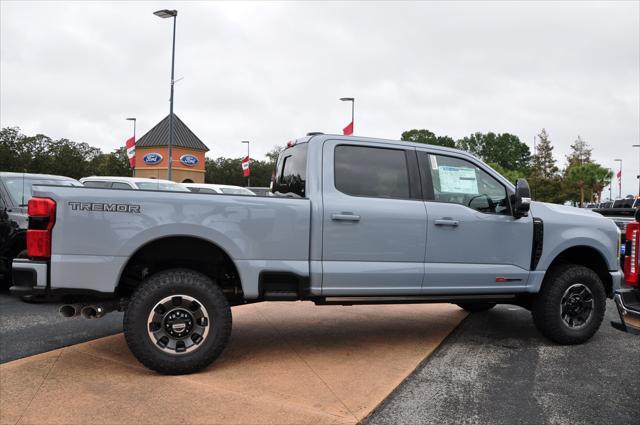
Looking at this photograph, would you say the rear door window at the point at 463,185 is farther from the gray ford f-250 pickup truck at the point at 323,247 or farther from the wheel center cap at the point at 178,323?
the wheel center cap at the point at 178,323

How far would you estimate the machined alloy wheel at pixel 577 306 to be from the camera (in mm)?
5578

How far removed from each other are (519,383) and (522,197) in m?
1.76

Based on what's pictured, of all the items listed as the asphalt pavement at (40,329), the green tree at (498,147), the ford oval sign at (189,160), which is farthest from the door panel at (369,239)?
the green tree at (498,147)

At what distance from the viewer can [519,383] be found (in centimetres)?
437

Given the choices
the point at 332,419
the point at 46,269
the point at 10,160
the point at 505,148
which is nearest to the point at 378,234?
the point at 332,419

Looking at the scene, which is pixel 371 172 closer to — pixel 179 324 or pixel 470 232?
pixel 470 232

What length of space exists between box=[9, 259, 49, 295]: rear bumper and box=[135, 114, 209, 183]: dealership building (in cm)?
4707

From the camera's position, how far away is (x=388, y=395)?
4.01 metres

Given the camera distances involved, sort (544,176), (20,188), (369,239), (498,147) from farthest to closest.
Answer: (498,147), (544,176), (20,188), (369,239)

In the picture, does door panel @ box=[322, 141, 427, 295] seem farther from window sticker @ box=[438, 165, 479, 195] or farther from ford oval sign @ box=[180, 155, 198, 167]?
ford oval sign @ box=[180, 155, 198, 167]

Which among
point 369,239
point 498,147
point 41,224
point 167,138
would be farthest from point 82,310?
point 498,147

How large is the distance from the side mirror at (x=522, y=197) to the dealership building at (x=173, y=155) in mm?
47133

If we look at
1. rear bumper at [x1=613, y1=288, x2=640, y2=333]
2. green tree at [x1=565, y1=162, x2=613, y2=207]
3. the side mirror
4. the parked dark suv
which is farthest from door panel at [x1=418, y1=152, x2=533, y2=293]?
green tree at [x1=565, y1=162, x2=613, y2=207]

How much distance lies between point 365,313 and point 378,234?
2.35 metres
